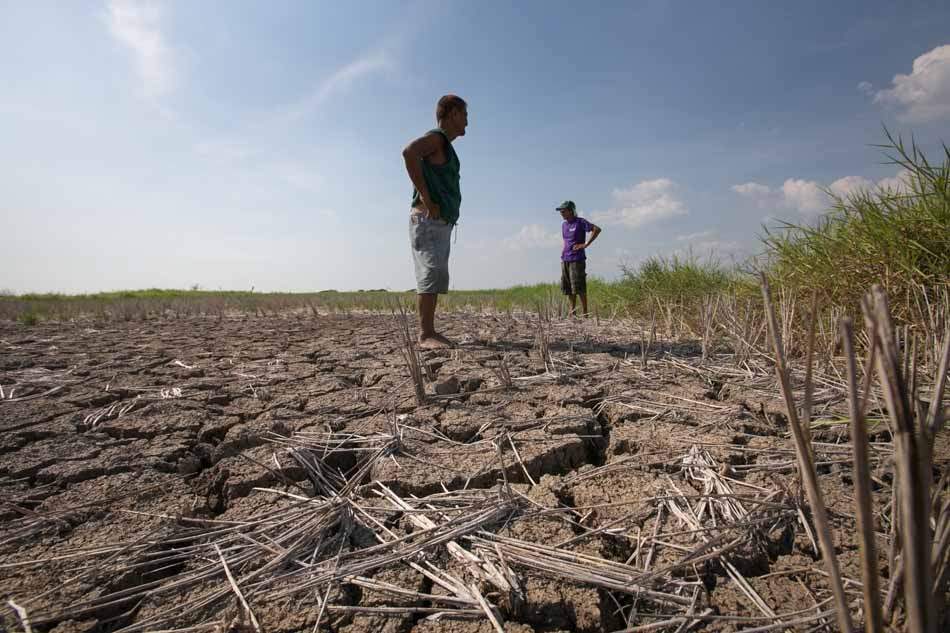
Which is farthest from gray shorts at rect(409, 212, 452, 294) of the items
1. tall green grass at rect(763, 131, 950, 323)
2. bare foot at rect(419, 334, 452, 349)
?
tall green grass at rect(763, 131, 950, 323)

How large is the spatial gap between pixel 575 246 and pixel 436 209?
309 cm

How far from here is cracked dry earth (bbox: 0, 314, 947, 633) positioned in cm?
85

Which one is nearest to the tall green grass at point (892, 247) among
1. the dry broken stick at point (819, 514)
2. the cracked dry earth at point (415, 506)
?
the cracked dry earth at point (415, 506)

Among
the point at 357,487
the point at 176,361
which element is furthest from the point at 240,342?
the point at 357,487

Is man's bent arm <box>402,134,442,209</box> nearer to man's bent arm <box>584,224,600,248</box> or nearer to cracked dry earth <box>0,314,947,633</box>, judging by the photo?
cracked dry earth <box>0,314,947,633</box>

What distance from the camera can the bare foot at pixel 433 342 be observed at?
10.0 feet

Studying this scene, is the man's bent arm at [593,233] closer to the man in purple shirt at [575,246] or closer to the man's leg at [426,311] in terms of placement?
the man in purple shirt at [575,246]

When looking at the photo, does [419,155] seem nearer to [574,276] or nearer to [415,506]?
[415,506]

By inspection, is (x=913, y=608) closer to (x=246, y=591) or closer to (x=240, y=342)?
(x=246, y=591)

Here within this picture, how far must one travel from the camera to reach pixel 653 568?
0.90 meters

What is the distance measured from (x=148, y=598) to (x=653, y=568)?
3.40ft

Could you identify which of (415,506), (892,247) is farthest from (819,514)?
(892,247)

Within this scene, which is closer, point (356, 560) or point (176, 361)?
point (356, 560)

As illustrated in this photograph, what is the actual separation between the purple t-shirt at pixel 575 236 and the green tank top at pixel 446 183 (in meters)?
2.94
